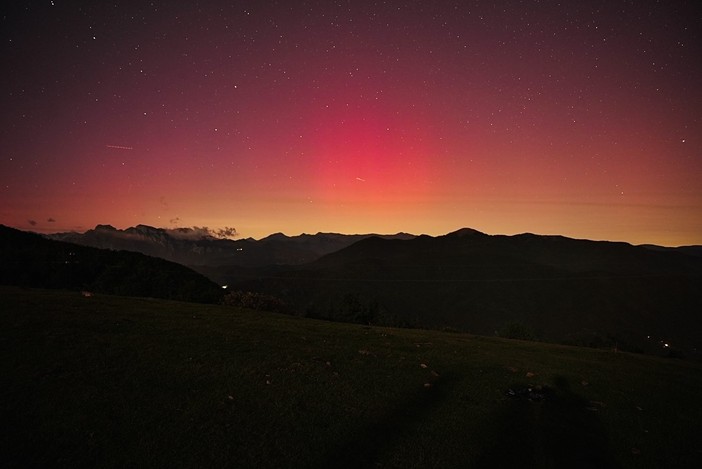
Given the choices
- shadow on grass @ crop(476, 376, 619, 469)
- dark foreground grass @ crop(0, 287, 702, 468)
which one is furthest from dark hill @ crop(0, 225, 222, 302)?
shadow on grass @ crop(476, 376, 619, 469)

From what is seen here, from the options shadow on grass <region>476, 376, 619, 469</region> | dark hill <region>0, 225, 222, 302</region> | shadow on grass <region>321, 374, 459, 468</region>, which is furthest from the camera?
dark hill <region>0, 225, 222, 302</region>

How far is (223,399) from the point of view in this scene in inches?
422

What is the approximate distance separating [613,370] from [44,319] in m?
26.2

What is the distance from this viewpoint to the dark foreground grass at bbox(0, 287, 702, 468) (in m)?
8.58

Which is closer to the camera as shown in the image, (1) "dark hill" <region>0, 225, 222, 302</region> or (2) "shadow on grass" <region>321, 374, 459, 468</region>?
(2) "shadow on grass" <region>321, 374, 459, 468</region>

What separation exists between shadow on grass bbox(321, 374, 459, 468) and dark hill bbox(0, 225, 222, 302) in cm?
3900

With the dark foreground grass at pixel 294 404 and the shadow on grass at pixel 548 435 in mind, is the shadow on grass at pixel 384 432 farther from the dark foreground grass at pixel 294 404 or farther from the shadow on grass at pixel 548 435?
the shadow on grass at pixel 548 435

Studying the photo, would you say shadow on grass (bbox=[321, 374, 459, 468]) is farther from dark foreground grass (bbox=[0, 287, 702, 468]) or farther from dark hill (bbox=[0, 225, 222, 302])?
dark hill (bbox=[0, 225, 222, 302])

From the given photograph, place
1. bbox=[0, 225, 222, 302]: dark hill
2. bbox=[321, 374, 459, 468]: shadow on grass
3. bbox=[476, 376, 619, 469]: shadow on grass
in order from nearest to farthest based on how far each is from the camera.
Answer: bbox=[321, 374, 459, 468]: shadow on grass < bbox=[476, 376, 619, 469]: shadow on grass < bbox=[0, 225, 222, 302]: dark hill

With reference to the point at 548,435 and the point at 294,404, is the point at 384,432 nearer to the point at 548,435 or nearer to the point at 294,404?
the point at 294,404

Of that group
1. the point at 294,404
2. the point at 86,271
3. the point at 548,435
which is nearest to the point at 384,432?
the point at 294,404

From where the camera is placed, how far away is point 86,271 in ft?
197

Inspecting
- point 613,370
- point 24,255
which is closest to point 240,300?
point 613,370

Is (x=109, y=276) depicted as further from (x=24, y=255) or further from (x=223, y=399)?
(x=223, y=399)
